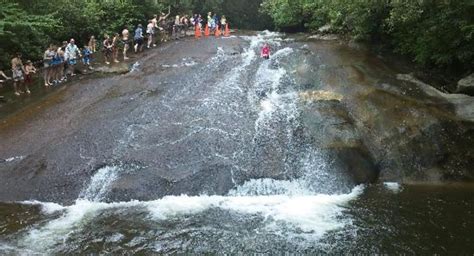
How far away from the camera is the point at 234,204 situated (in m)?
12.4

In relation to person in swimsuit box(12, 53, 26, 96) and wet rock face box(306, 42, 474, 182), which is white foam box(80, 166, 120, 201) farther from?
person in swimsuit box(12, 53, 26, 96)

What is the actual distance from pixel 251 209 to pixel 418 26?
39.8 ft

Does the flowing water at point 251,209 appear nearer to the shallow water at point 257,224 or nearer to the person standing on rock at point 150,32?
the shallow water at point 257,224

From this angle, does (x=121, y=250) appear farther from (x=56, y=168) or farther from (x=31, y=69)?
(x=31, y=69)

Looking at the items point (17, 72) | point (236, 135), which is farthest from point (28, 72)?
point (236, 135)

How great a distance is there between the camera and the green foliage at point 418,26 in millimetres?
16953

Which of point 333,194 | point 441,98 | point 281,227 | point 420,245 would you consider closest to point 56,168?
point 281,227

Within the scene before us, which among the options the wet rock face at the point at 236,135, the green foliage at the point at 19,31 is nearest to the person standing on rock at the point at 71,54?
the green foliage at the point at 19,31

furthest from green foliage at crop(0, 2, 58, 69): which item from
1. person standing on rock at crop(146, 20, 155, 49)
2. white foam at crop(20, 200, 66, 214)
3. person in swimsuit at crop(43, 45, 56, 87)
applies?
white foam at crop(20, 200, 66, 214)

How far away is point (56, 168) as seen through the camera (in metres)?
13.7

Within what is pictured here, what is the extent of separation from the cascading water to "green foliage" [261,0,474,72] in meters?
5.82

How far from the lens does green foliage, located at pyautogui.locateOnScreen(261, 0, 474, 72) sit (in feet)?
55.6

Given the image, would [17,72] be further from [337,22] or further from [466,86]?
[337,22]

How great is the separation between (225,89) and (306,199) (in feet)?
22.6
